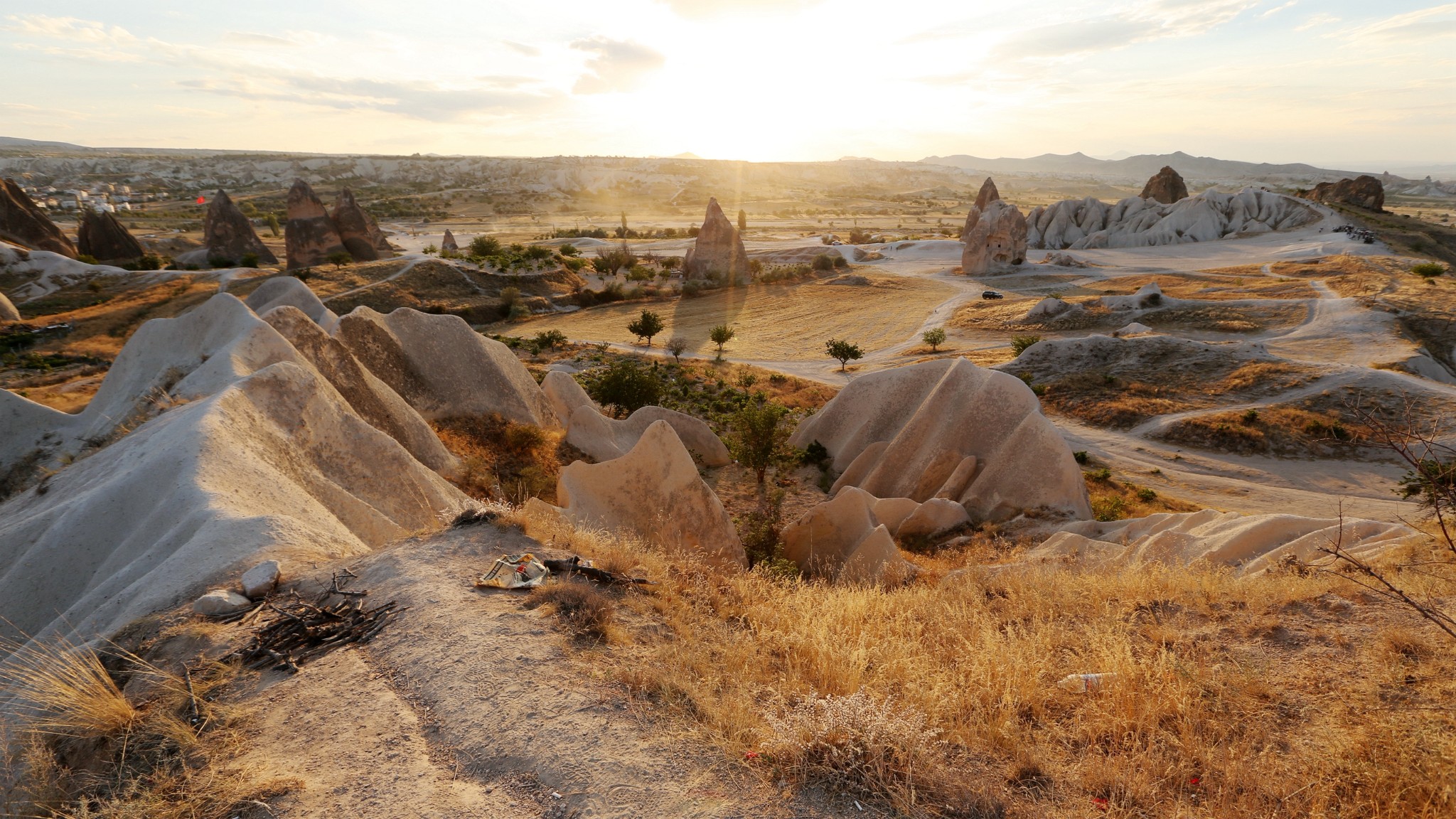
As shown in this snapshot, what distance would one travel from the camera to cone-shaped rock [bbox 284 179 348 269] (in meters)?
46.6

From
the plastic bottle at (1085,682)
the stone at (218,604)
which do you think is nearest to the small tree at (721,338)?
the stone at (218,604)

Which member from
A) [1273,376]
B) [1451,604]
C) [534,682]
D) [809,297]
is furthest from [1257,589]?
[809,297]

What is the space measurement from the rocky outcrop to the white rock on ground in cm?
8418

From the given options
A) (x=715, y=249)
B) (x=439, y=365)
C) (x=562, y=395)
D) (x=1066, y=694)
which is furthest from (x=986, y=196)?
(x=1066, y=694)

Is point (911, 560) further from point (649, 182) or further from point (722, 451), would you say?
point (649, 182)

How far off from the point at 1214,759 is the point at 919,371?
16.4 meters

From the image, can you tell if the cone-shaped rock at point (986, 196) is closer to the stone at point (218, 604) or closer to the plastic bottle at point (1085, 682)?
the plastic bottle at point (1085, 682)

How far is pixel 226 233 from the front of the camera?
47.1 m

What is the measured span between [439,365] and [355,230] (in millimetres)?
39864

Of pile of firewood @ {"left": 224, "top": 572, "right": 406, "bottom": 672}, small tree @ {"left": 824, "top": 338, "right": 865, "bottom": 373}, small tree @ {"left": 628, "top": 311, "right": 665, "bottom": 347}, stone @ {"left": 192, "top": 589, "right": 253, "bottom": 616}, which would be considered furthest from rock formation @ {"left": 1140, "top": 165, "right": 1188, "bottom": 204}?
stone @ {"left": 192, "top": 589, "right": 253, "bottom": 616}

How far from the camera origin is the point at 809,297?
50.0m

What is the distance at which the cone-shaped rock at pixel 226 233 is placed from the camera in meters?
46.8

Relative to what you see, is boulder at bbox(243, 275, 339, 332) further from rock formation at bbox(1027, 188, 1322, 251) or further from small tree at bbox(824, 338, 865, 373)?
rock formation at bbox(1027, 188, 1322, 251)

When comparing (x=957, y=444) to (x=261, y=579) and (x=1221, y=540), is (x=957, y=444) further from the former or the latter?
(x=261, y=579)
